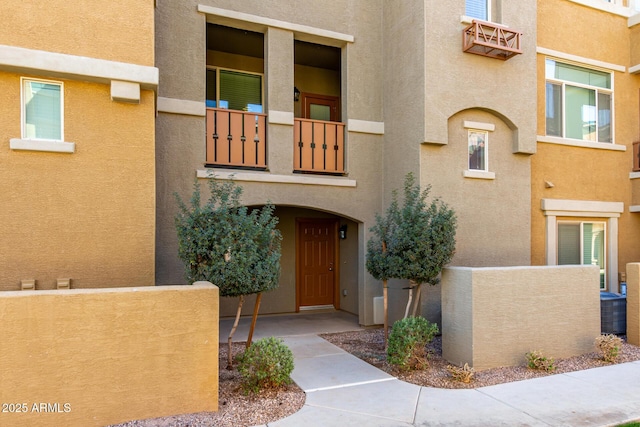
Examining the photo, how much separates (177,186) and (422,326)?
476 cm

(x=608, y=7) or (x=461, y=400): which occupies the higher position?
(x=608, y=7)

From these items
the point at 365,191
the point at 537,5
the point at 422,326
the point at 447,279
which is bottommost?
the point at 422,326

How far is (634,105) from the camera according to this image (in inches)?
443

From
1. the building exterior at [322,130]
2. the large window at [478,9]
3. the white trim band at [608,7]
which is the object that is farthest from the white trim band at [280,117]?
the white trim band at [608,7]

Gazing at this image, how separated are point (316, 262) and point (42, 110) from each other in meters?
6.88

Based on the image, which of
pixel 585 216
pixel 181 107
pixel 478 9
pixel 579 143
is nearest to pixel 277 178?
pixel 181 107

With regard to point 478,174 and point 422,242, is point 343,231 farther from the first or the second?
point 422,242

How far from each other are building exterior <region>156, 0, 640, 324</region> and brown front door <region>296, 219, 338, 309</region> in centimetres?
4

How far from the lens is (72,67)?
5.82 metres

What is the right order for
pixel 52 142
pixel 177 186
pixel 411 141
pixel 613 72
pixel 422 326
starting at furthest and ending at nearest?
pixel 613 72 → pixel 411 141 → pixel 177 186 → pixel 422 326 → pixel 52 142

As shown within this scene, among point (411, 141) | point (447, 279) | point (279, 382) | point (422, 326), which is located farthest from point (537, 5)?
point (279, 382)

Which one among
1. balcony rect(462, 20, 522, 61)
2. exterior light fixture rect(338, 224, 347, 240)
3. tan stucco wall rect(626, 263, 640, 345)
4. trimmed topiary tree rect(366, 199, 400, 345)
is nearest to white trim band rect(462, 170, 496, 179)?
trimmed topiary tree rect(366, 199, 400, 345)

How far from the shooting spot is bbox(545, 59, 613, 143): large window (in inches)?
407

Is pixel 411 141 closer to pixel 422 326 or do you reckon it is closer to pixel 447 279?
pixel 447 279
